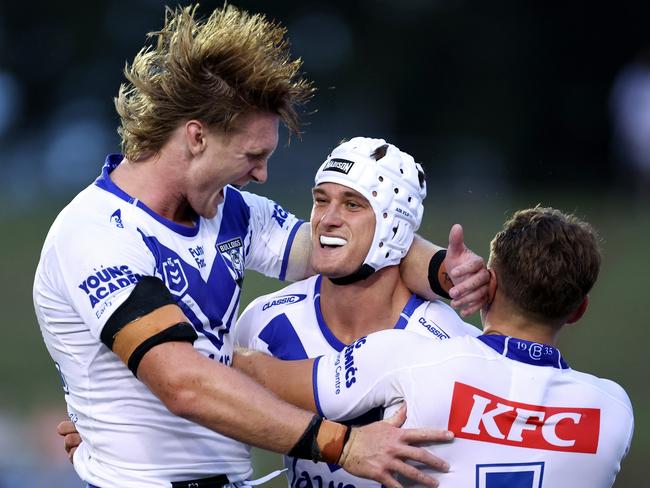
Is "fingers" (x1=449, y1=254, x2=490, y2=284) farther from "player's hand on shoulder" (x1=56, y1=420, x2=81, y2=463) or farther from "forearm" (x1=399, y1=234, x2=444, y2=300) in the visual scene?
"player's hand on shoulder" (x1=56, y1=420, x2=81, y2=463)

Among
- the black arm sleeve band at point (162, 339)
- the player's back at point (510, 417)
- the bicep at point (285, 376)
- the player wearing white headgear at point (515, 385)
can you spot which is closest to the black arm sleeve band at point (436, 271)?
the player wearing white headgear at point (515, 385)

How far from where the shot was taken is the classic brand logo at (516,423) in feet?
12.4

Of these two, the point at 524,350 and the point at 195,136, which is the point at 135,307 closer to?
the point at 195,136

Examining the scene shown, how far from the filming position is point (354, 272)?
4.85m

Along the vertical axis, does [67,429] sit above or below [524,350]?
below

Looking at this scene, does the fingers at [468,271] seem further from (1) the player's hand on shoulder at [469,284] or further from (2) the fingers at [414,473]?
(2) the fingers at [414,473]

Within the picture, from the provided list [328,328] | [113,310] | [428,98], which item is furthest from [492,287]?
[428,98]

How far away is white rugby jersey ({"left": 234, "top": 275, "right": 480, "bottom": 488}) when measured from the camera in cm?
475

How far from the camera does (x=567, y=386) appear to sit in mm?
3895

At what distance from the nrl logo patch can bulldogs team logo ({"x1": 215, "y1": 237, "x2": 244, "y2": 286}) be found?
506 mm

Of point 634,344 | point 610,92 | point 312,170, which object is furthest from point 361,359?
point 610,92

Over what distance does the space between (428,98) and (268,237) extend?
63.8ft

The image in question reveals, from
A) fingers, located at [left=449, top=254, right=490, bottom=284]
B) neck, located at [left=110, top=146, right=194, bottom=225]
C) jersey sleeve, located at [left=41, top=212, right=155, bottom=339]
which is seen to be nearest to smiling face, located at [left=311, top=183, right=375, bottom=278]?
fingers, located at [left=449, top=254, right=490, bottom=284]

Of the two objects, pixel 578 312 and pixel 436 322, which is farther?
pixel 436 322
